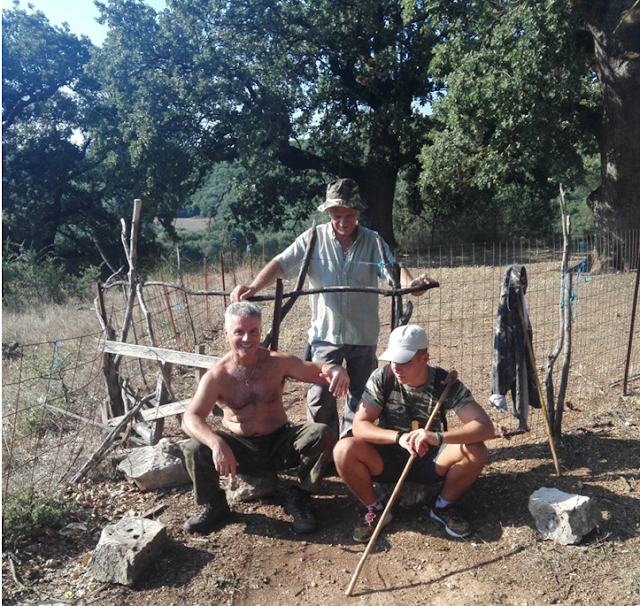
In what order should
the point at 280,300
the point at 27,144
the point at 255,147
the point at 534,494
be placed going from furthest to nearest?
the point at 27,144 → the point at 255,147 → the point at 280,300 → the point at 534,494

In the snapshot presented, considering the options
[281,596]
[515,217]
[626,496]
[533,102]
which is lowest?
[281,596]

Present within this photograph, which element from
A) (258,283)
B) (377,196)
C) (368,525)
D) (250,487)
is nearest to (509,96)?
(377,196)

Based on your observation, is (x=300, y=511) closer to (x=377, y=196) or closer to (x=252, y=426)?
(x=252, y=426)

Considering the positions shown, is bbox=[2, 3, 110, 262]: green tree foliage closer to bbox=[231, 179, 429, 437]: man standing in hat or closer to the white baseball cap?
bbox=[231, 179, 429, 437]: man standing in hat

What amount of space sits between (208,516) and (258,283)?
1451 millimetres

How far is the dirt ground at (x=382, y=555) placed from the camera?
2822mm

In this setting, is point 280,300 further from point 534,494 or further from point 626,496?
point 626,496

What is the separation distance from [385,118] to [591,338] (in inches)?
418

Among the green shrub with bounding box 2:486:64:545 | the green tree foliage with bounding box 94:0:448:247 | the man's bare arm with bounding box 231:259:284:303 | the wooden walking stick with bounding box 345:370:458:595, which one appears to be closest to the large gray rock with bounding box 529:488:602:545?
the wooden walking stick with bounding box 345:370:458:595

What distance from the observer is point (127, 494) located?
3.95 meters

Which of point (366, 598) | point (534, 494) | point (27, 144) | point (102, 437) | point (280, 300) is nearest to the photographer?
point (366, 598)

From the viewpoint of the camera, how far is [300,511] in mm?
3434

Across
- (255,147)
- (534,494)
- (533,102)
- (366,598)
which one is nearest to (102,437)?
(366,598)

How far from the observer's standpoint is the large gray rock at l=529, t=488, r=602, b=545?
9.82ft
